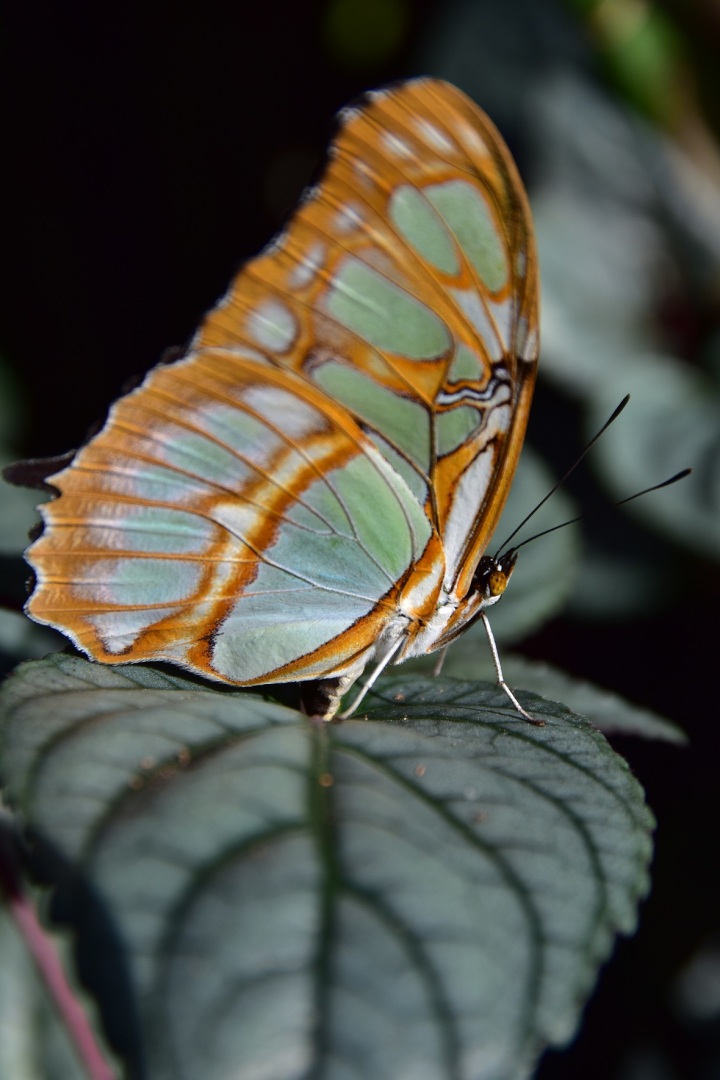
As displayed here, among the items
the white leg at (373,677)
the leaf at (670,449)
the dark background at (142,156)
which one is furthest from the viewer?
the dark background at (142,156)

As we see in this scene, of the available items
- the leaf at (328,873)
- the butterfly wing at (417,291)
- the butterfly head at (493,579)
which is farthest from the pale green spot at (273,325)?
the leaf at (328,873)

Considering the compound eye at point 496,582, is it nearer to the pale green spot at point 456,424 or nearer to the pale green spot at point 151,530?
the pale green spot at point 456,424

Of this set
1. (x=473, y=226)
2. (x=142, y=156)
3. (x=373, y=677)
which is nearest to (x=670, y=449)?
(x=473, y=226)

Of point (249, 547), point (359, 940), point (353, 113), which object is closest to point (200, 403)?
point (249, 547)

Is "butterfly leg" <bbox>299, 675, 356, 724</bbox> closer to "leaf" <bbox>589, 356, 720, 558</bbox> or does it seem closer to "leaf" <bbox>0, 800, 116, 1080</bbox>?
"leaf" <bbox>0, 800, 116, 1080</bbox>

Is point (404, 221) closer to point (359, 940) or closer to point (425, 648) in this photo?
point (425, 648)
